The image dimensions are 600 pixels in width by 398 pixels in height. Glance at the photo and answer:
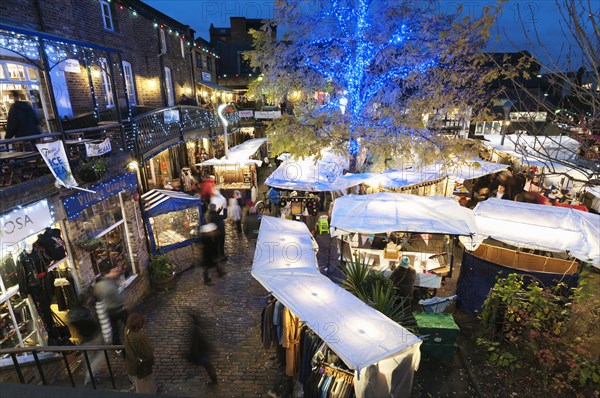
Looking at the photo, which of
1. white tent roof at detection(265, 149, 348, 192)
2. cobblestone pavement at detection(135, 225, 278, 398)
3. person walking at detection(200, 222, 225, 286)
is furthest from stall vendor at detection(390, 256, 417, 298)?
person walking at detection(200, 222, 225, 286)

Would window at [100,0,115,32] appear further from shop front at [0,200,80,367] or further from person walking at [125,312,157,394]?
person walking at [125,312,157,394]

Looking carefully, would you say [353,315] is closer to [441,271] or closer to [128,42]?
[441,271]

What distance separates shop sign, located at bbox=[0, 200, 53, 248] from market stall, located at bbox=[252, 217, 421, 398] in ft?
12.8

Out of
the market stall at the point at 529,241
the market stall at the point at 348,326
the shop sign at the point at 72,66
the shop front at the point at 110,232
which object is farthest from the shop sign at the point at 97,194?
the market stall at the point at 529,241

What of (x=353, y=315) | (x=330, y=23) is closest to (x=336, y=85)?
(x=330, y=23)

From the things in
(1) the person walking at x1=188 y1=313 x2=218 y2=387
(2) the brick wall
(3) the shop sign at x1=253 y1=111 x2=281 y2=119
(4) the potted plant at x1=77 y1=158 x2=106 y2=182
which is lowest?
(1) the person walking at x1=188 y1=313 x2=218 y2=387

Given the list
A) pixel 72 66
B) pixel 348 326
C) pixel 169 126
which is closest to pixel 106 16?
pixel 72 66

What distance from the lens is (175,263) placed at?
10.9 meters

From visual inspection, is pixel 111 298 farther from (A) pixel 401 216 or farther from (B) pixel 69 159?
(A) pixel 401 216

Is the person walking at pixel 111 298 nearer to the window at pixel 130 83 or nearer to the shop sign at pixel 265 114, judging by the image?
the window at pixel 130 83

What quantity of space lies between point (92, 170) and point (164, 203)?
3005 mm

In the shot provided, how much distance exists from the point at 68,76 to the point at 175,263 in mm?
7189

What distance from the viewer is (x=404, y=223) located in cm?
795

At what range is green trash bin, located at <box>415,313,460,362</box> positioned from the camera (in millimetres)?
6184
